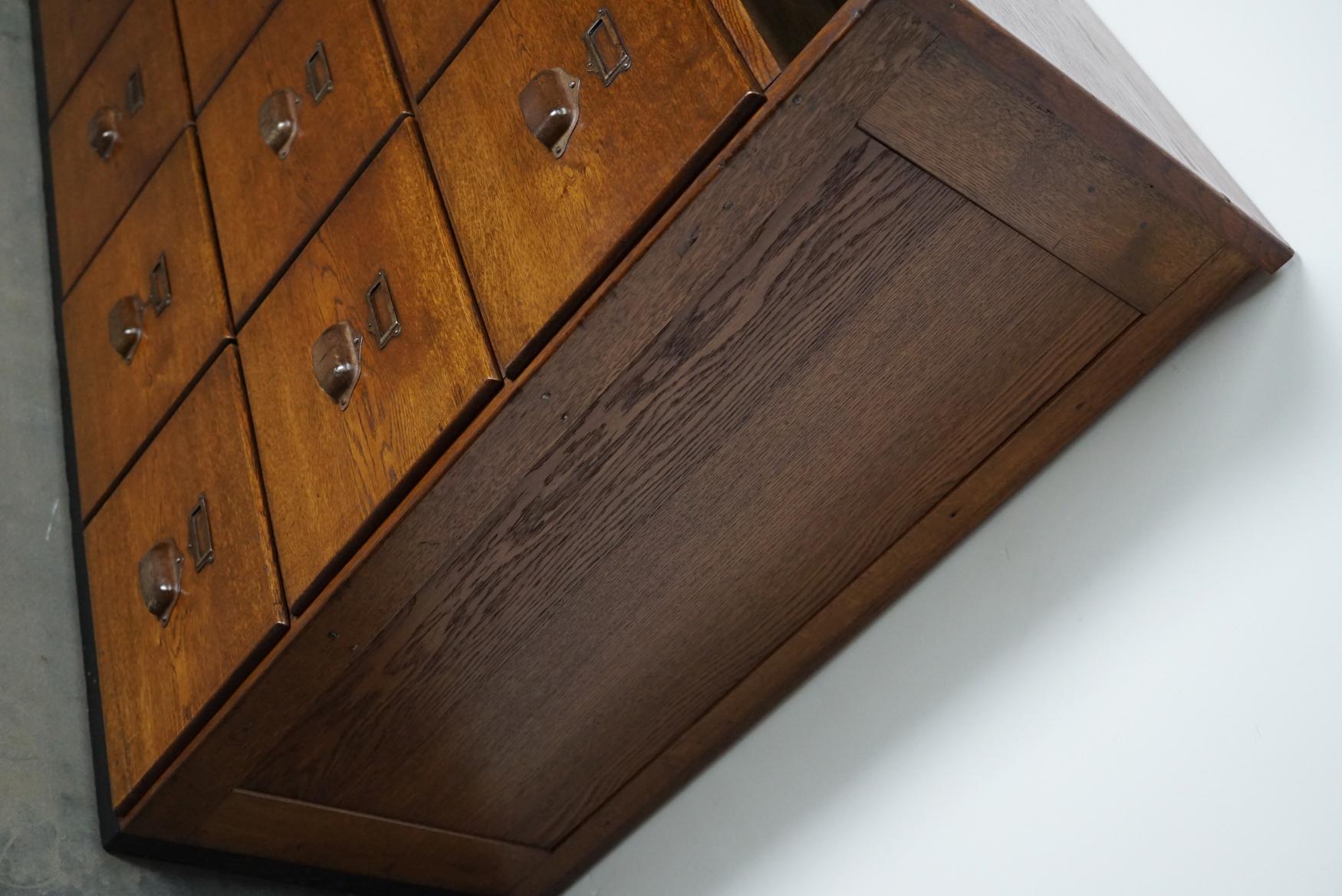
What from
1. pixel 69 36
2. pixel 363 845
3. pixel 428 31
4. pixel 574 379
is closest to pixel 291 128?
pixel 428 31

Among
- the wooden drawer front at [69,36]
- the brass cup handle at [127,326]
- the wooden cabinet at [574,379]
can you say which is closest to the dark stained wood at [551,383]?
the wooden cabinet at [574,379]

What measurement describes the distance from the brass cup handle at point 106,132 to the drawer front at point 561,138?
969 mm

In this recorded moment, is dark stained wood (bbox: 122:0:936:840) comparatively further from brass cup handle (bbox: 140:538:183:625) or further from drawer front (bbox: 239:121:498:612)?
brass cup handle (bbox: 140:538:183:625)

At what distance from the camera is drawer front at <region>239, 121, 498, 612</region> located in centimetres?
116

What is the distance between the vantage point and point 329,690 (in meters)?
1.28

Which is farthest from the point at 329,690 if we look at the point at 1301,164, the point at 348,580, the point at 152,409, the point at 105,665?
Result: the point at 1301,164

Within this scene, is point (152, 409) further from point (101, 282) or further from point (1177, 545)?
point (1177, 545)

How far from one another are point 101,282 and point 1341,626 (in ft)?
5.56

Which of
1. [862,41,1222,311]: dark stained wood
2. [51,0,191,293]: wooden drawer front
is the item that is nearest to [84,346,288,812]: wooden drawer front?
[51,0,191,293]: wooden drawer front

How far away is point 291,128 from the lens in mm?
1486

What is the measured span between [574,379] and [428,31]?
50 centimetres

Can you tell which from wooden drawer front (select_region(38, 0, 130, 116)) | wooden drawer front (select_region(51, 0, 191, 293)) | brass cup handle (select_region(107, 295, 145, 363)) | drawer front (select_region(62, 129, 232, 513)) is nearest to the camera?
drawer front (select_region(62, 129, 232, 513))

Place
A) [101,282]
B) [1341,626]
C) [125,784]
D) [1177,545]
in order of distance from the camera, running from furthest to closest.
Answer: [101,282] → [125,784] → [1177,545] → [1341,626]

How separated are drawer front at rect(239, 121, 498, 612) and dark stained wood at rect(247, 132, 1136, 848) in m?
0.09
